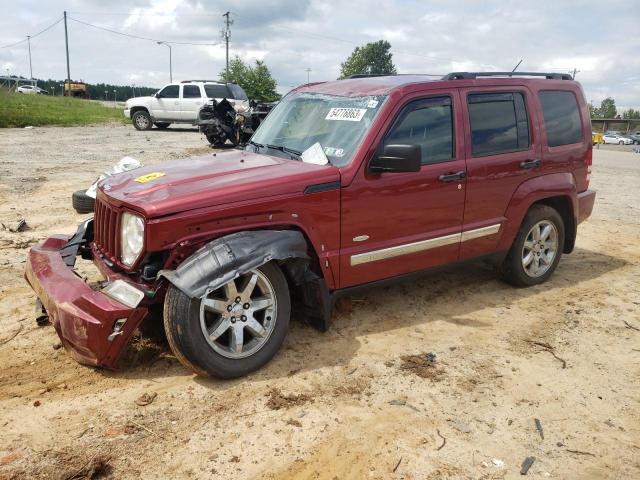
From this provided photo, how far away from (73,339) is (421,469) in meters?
2.09

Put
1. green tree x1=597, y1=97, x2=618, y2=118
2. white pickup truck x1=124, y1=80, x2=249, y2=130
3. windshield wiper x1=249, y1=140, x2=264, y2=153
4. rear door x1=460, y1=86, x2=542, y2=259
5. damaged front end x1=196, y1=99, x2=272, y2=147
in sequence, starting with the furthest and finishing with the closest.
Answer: green tree x1=597, y1=97, x2=618, y2=118
white pickup truck x1=124, y1=80, x2=249, y2=130
damaged front end x1=196, y1=99, x2=272, y2=147
windshield wiper x1=249, y1=140, x2=264, y2=153
rear door x1=460, y1=86, x2=542, y2=259

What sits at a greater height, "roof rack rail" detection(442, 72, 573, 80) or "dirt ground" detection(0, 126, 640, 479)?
"roof rack rail" detection(442, 72, 573, 80)

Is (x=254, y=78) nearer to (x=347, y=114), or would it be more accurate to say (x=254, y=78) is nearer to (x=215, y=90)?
(x=215, y=90)

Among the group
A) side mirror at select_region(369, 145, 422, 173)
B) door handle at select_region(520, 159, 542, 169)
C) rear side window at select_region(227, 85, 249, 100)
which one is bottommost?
door handle at select_region(520, 159, 542, 169)

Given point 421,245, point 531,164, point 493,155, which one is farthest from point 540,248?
point 421,245

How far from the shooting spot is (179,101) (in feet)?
71.7

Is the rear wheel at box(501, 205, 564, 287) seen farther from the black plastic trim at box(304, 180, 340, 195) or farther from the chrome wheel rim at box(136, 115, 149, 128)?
the chrome wheel rim at box(136, 115, 149, 128)

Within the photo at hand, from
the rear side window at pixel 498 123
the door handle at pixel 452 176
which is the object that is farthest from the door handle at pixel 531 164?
the door handle at pixel 452 176

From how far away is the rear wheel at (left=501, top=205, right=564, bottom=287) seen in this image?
16.6ft

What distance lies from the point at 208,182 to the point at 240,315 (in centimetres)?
89

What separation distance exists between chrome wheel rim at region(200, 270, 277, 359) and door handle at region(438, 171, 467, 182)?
1703mm

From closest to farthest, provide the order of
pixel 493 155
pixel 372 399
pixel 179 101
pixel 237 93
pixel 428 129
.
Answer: pixel 372 399
pixel 428 129
pixel 493 155
pixel 237 93
pixel 179 101

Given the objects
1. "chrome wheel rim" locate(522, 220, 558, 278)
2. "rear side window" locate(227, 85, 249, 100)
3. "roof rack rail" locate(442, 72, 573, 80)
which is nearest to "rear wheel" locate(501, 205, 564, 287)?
"chrome wheel rim" locate(522, 220, 558, 278)

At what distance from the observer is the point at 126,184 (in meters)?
3.76
